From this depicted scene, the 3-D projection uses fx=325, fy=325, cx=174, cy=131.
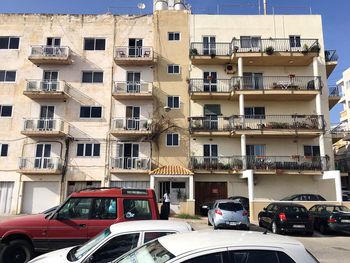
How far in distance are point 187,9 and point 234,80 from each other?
8863 mm

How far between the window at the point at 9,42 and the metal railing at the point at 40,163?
10556 millimetres

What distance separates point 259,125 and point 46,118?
17.9m

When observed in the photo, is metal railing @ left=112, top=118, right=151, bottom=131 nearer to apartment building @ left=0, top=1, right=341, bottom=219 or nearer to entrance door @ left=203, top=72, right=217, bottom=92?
apartment building @ left=0, top=1, right=341, bottom=219

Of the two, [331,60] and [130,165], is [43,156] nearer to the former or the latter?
[130,165]

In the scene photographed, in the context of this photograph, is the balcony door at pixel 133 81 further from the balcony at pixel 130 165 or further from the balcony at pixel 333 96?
the balcony at pixel 333 96

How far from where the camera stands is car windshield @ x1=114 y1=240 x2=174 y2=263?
3416mm

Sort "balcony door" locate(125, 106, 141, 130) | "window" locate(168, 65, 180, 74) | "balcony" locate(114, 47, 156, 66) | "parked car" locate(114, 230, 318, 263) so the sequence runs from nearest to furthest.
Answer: "parked car" locate(114, 230, 318, 263) < "balcony door" locate(125, 106, 141, 130) < "balcony" locate(114, 47, 156, 66) < "window" locate(168, 65, 180, 74)

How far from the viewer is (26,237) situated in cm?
827

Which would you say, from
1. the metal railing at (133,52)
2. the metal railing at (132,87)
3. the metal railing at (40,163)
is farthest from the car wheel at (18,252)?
the metal railing at (133,52)

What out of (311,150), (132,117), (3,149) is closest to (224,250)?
(132,117)

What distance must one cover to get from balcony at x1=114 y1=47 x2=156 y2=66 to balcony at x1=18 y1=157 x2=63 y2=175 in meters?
10.1

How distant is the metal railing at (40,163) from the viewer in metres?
26.2

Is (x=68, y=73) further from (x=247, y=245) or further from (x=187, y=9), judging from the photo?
(x=247, y=245)

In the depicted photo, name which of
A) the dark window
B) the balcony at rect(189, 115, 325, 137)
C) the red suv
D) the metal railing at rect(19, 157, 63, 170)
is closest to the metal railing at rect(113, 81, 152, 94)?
the balcony at rect(189, 115, 325, 137)
